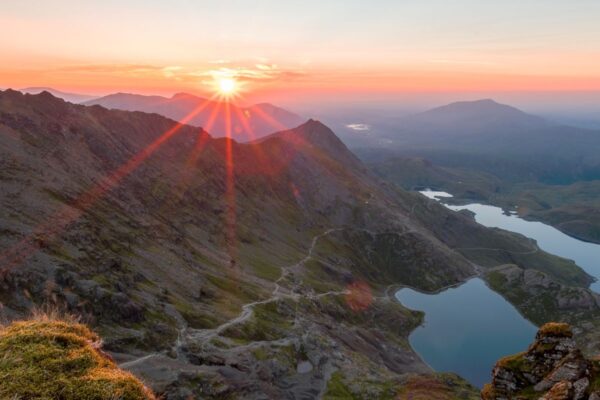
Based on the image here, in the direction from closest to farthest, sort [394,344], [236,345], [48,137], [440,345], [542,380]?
[542,380] → [236,345] → [48,137] → [394,344] → [440,345]

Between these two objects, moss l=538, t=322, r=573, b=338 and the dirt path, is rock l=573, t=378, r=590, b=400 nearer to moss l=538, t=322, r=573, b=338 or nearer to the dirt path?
moss l=538, t=322, r=573, b=338

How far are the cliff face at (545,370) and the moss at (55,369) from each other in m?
22.6

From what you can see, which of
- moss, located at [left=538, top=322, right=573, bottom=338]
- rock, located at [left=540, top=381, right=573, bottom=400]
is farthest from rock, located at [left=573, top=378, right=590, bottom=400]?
moss, located at [left=538, top=322, right=573, bottom=338]

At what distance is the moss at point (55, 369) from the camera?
18094 millimetres

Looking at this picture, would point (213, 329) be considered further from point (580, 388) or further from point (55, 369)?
point (580, 388)

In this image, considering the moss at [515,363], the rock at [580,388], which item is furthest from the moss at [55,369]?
the moss at [515,363]

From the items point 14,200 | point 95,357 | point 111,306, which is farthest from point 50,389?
point 14,200

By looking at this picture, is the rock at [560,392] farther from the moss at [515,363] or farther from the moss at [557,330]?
the moss at [557,330]

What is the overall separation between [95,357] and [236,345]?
7855cm

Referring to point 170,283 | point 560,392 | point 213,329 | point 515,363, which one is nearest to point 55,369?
point 560,392

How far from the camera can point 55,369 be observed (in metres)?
19.3

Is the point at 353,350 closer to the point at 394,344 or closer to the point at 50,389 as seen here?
the point at 394,344

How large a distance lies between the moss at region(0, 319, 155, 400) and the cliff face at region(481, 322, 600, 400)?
22.6m

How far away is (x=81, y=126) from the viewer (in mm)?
173500
